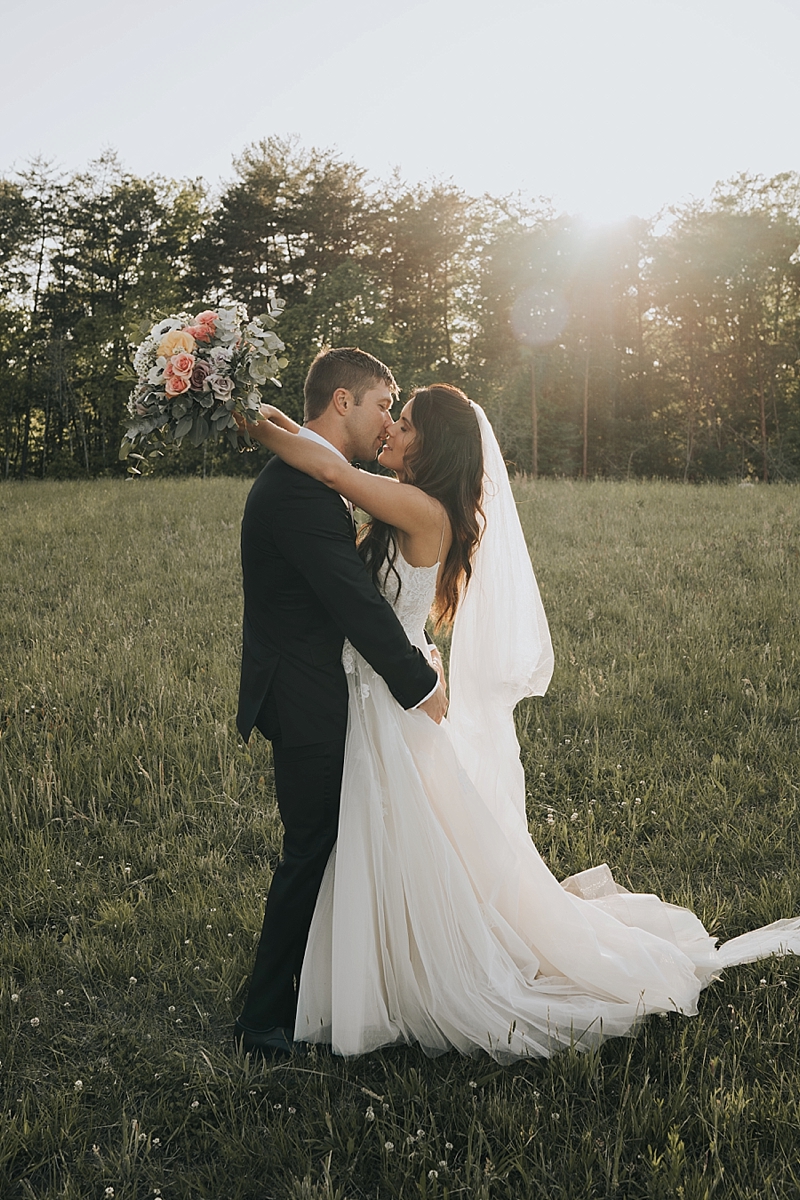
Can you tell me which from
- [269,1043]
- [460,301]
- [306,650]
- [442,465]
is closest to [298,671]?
[306,650]

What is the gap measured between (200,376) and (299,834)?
1885 mm

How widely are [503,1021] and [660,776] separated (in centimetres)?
280

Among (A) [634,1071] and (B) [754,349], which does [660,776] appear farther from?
(B) [754,349]

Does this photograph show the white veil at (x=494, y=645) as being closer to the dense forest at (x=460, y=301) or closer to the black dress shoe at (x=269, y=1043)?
the black dress shoe at (x=269, y=1043)

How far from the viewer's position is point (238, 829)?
18.0 ft

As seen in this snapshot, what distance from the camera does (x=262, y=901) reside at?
4.70 metres

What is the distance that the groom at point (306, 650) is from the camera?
3.30 meters

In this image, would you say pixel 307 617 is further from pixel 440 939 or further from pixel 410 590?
pixel 440 939

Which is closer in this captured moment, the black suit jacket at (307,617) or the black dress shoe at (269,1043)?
the black suit jacket at (307,617)

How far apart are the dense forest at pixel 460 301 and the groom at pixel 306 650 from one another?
32.1 meters

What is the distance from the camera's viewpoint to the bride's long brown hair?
3807 mm

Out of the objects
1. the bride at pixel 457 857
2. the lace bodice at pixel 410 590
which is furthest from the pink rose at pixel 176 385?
the lace bodice at pixel 410 590

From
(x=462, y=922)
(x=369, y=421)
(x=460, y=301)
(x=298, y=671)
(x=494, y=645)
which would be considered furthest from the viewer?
(x=460, y=301)

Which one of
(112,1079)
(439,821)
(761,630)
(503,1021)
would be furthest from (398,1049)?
(761,630)
